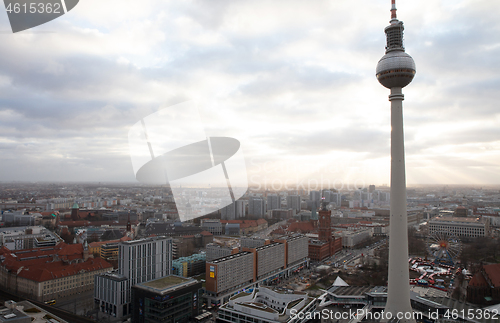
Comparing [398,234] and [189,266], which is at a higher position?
[398,234]

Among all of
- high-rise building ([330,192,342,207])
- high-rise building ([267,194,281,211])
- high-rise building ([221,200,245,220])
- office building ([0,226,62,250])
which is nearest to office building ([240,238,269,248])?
office building ([0,226,62,250])

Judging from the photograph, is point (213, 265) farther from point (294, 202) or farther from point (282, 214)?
point (294, 202)

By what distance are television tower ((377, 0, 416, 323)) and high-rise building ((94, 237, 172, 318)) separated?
178 inches

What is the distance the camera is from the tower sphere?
4645mm

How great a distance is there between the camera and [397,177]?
452 centimetres

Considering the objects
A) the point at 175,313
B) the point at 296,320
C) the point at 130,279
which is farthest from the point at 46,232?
the point at 296,320

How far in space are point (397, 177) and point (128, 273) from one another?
5.15m

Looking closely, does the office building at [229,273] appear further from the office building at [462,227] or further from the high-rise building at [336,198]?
the high-rise building at [336,198]

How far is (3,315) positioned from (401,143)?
5619 millimetres

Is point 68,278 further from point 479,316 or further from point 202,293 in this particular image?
point 479,316

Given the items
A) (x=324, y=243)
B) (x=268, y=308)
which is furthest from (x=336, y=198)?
(x=268, y=308)

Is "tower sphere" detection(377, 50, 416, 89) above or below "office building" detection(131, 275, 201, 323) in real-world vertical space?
above

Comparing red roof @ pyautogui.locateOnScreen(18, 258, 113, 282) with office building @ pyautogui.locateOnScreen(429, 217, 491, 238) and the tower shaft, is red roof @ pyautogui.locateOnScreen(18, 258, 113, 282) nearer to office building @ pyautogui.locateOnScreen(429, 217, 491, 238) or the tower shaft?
the tower shaft

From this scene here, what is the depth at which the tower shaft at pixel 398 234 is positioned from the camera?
4.42 m
